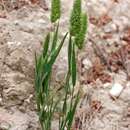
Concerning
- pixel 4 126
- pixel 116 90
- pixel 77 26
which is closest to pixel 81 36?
pixel 77 26

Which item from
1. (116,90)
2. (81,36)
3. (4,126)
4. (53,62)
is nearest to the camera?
(81,36)

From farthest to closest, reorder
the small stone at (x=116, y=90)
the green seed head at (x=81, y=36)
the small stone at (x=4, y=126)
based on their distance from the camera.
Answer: the small stone at (x=116, y=90) < the small stone at (x=4, y=126) < the green seed head at (x=81, y=36)

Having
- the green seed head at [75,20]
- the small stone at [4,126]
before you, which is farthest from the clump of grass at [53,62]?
the small stone at [4,126]

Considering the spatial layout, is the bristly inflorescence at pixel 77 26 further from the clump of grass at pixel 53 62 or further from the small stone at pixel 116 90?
the small stone at pixel 116 90

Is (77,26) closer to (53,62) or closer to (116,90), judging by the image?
(53,62)

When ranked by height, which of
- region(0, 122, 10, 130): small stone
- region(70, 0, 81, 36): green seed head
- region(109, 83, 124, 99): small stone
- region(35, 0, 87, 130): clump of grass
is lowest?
region(0, 122, 10, 130): small stone

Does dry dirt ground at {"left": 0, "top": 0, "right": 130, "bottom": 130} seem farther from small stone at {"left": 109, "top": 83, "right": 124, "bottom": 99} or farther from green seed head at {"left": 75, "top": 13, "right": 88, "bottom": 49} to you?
green seed head at {"left": 75, "top": 13, "right": 88, "bottom": 49}

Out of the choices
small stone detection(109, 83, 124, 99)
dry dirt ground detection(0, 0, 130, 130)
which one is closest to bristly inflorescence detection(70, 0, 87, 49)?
dry dirt ground detection(0, 0, 130, 130)

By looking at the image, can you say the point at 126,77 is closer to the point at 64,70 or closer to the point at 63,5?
the point at 64,70

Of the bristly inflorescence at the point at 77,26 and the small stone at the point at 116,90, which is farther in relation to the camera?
the small stone at the point at 116,90
